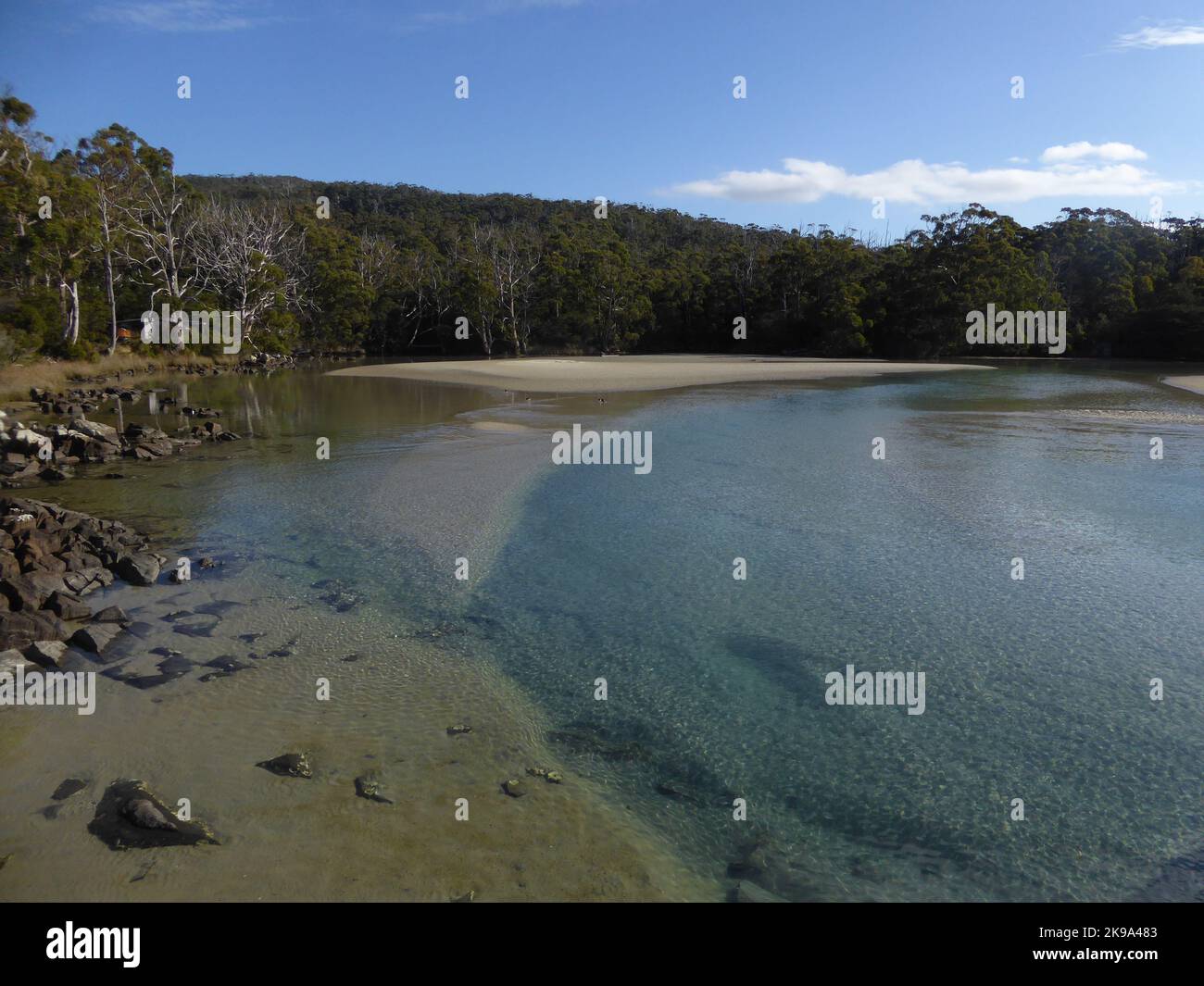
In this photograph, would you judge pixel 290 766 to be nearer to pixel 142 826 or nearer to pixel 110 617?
pixel 142 826

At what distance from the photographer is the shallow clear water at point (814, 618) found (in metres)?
5.18

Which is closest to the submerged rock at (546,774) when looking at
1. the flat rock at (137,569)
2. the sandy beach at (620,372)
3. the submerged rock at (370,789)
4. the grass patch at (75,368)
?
the submerged rock at (370,789)

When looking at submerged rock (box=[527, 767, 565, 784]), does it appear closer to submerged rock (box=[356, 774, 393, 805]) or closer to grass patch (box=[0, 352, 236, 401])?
submerged rock (box=[356, 774, 393, 805])

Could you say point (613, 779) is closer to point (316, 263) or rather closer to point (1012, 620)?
point (1012, 620)

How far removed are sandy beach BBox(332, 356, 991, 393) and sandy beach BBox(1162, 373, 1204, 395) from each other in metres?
12.4

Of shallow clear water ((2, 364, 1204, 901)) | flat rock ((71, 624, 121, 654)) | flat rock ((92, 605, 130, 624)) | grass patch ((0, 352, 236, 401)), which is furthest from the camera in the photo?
grass patch ((0, 352, 236, 401))

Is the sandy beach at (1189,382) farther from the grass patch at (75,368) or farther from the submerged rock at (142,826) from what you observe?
the grass patch at (75,368)

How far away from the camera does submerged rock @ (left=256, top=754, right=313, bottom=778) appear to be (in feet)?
19.0

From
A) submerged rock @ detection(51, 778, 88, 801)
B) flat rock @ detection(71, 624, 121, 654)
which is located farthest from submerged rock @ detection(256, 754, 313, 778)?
flat rock @ detection(71, 624, 121, 654)

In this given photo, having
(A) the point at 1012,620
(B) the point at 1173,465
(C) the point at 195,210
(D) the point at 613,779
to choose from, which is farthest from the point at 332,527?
(C) the point at 195,210

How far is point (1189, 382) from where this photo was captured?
4000 centimetres

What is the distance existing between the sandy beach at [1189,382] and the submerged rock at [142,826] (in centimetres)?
4232

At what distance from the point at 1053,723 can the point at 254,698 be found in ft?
22.6

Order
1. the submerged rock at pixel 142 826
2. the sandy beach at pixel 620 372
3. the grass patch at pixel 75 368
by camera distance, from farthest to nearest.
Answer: the sandy beach at pixel 620 372, the grass patch at pixel 75 368, the submerged rock at pixel 142 826
